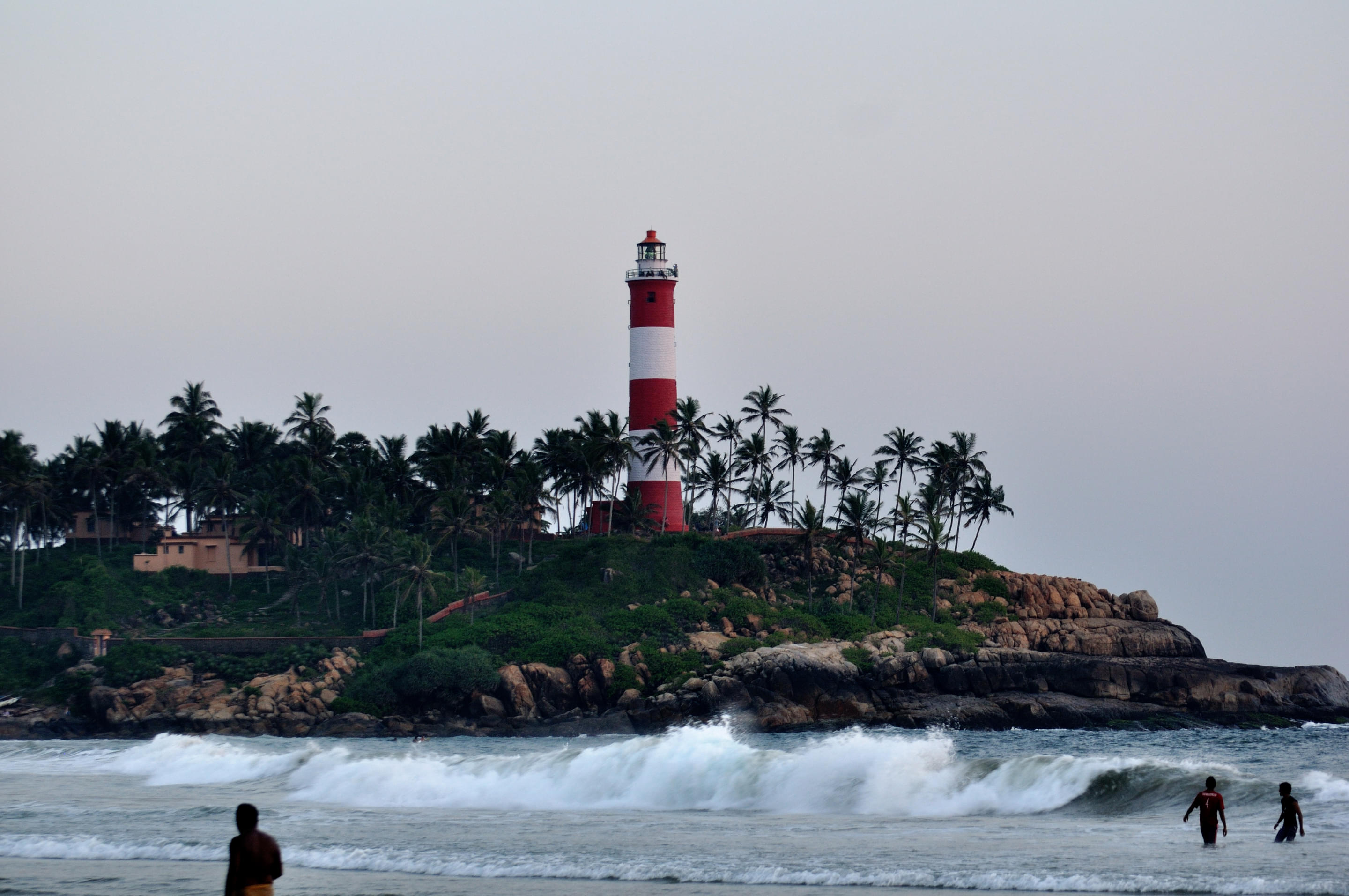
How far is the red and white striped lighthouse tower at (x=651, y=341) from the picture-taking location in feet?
245

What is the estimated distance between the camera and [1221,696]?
62469 mm

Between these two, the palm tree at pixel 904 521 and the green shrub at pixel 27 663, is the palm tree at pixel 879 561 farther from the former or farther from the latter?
the green shrub at pixel 27 663

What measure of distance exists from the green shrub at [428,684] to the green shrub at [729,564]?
13989 millimetres

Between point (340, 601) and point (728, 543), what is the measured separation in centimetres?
1999

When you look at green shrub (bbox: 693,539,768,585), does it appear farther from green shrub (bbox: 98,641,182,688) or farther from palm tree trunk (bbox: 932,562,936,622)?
green shrub (bbox: 98,641,182,688)

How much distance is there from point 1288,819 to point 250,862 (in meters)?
16.3

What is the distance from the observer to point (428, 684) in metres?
59.6

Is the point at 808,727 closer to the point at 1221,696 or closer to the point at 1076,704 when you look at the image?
the point at 1076,704

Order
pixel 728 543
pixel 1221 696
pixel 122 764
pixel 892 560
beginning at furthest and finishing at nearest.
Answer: pixel 892 560, pixel 728 543, pixel 1221 696, pixel 122 764

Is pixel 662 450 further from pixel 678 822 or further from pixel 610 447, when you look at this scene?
pixel 678 822

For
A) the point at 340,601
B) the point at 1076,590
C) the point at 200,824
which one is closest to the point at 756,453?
the point at 1076,590

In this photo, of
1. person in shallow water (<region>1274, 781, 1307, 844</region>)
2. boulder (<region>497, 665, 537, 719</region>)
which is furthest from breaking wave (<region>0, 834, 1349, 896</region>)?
boulder (<region>497, 665, 537, 719</region>)

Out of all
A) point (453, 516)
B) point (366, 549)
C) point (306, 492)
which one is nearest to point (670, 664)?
point (366, 549)

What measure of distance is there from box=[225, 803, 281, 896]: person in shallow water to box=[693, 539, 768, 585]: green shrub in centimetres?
5661
